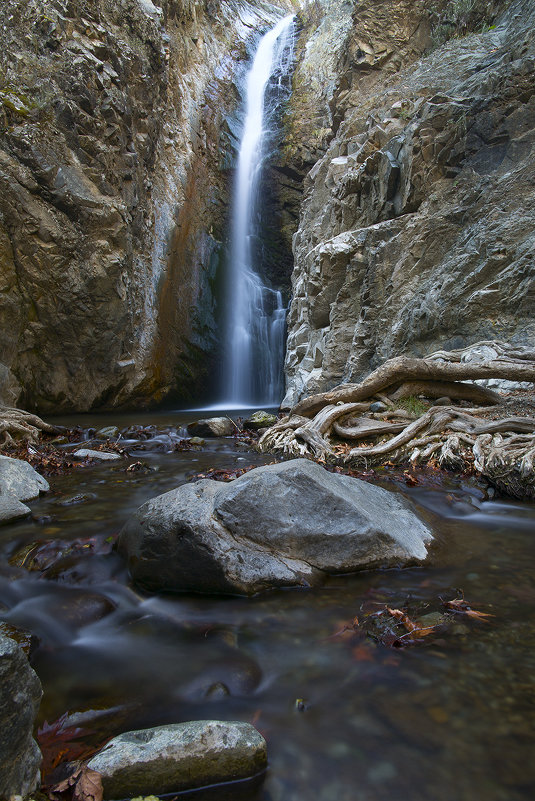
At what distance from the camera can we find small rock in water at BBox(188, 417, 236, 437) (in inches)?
419

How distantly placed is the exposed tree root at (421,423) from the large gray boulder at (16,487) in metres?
4.00

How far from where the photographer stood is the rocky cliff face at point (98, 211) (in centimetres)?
1291

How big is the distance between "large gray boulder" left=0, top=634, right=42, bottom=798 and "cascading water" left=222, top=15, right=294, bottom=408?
20.5m

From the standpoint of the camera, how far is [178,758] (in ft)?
4.82

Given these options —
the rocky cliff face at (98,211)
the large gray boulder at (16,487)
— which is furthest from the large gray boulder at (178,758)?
the rocky cliff face at (98,211)

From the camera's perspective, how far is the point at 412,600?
2.65 metres

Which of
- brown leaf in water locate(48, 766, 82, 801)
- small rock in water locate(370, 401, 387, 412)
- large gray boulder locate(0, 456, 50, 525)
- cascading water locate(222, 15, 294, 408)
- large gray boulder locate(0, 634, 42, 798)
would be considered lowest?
large gray boulder locate(0, 456, 50, 525)

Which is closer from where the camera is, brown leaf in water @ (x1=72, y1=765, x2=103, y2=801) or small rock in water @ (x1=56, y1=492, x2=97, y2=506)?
brown leaf in water @ (x1=72, y1=765, x2=103, y2=801)

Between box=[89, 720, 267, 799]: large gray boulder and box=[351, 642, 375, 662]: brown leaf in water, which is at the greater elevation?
box=[89, 720, 267, 799]: large gray boulder

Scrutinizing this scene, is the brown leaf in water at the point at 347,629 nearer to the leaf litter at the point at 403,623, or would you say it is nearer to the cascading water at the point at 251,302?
the leaf litter at the point at 403,623

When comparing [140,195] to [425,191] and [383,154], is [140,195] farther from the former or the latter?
[425,191]

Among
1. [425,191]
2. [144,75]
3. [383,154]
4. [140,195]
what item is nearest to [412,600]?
[425,191]

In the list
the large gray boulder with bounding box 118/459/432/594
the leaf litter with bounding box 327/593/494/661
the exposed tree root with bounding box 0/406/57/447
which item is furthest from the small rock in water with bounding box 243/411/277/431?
the leaf litter with bounding box 327/593/494/661

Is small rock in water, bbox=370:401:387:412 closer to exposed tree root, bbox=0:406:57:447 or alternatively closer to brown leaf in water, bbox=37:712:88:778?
exposed tree root, bbox=0:406:57:447
